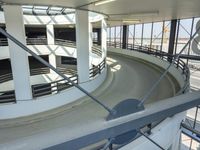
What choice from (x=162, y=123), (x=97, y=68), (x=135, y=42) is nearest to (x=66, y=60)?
(x=135, y=42)

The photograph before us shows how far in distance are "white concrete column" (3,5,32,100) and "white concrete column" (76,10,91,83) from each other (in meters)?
1.76

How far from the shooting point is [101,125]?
1.00 m

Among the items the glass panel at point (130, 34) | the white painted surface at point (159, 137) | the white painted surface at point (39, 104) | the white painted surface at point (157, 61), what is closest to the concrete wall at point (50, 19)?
the white painted surface at point (157, 61)

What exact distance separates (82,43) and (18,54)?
6.83ft

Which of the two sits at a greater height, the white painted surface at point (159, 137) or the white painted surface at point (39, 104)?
the white painted surface at point (159, 137)

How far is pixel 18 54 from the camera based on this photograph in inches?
198

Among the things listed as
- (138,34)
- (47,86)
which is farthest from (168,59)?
(47,86)

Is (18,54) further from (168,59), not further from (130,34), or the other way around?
(130,34)

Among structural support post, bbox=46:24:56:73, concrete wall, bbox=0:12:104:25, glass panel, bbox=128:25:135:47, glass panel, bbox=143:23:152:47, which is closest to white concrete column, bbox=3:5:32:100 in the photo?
concrete wall, bbox=0:12:104:25

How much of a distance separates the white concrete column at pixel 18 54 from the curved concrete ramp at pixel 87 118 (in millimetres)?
844

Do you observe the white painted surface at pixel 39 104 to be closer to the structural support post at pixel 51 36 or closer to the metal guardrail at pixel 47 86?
the metal guardrail at pixel 47 86

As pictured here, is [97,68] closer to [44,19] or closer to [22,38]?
[22,38]

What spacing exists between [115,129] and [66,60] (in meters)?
14.9

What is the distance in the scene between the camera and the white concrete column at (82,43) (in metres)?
5.94
